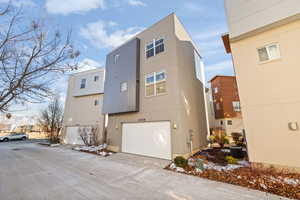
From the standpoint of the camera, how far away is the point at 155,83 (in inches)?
324

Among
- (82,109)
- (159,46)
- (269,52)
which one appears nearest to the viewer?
(269,52)

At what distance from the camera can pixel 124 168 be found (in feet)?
19.1

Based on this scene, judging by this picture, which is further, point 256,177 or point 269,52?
point 269,52

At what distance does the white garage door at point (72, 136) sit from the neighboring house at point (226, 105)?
60.8 feet

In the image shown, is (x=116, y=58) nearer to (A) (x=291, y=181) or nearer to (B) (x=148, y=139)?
(B) (x=148, y=139)

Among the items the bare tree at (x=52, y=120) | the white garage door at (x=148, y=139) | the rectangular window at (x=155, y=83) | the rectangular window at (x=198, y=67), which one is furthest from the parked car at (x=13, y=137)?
the rectangular window at (x=198, y=67)

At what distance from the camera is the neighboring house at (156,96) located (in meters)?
7.20

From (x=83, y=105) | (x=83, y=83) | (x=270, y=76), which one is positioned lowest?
(x=270, y=76)

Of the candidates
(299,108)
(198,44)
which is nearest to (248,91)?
(299,108)

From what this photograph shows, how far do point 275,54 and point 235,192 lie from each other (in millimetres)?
5389

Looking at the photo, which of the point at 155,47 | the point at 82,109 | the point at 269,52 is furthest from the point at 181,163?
the point at 82,109

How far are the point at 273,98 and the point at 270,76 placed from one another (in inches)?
35.1

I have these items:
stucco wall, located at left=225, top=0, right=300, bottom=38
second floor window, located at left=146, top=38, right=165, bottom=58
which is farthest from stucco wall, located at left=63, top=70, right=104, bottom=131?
stucco wall, located at left=225, top=0, right=300, bottom=38

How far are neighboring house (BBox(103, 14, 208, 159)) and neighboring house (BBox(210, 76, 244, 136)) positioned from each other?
11192 millimetres
